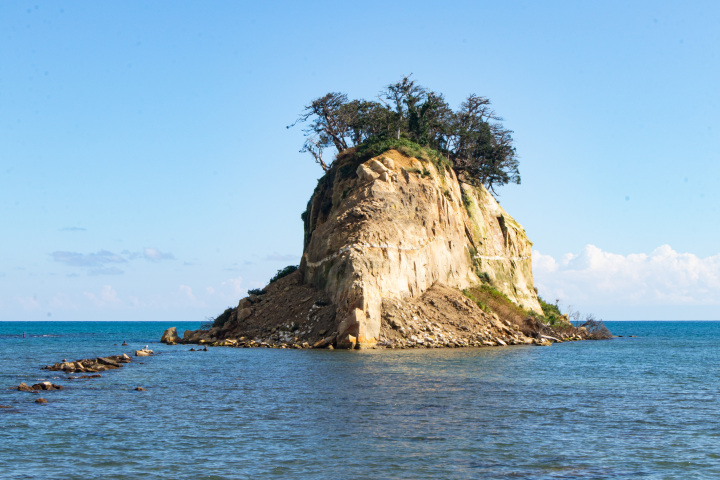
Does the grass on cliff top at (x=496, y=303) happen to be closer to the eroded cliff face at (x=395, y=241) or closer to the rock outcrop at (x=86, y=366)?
the eroded cliff face at (x=395, y=241)

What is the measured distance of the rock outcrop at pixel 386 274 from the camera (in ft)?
164

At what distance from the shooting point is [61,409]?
2448 cm

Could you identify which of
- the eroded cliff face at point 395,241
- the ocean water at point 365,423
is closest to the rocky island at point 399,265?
the eroded cliff face at point 395,241

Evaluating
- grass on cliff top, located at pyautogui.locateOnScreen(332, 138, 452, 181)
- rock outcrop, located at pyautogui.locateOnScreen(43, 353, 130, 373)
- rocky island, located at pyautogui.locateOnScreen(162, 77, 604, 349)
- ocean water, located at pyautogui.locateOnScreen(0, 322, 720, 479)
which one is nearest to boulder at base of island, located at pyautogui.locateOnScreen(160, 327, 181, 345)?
rocky island, located at pyautogui.locateOnScreen(162, 77, 604, 349)

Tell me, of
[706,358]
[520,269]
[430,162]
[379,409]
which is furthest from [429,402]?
[520,269]

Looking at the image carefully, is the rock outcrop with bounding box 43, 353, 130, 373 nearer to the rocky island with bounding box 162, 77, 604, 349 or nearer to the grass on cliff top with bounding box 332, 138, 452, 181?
the rocky island with bounding box 162, 77, 604, 349

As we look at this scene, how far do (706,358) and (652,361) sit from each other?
8.08 meters

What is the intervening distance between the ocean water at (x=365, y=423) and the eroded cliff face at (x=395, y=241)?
1201cm

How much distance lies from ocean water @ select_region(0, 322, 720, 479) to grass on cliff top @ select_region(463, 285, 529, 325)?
70.7 ft

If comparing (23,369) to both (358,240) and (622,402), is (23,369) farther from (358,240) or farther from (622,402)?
(622,402)

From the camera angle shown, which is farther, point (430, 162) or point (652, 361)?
point (430, 162)

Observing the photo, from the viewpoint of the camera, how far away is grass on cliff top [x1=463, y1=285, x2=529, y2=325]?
60.4m

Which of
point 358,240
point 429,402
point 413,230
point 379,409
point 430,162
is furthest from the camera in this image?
point 430,162

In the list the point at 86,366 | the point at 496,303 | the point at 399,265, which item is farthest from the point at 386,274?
the point at 86,366
